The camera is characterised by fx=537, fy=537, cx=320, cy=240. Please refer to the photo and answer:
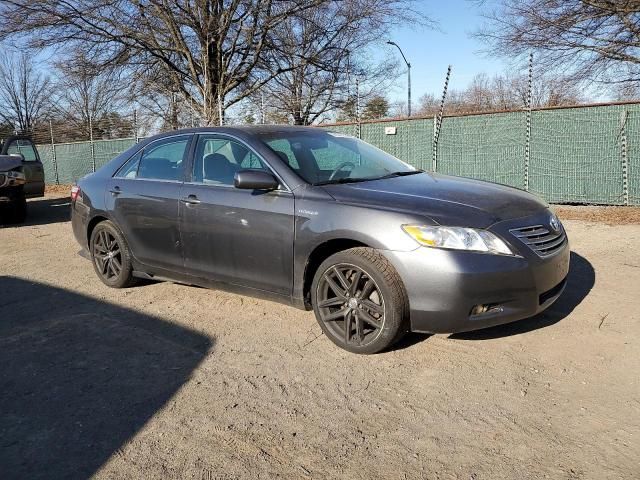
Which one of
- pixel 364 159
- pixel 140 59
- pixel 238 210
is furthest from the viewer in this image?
pixel 140 59

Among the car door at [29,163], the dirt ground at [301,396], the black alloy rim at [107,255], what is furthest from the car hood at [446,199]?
the car door at [29,163]

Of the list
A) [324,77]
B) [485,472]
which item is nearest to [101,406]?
A: [485,472]

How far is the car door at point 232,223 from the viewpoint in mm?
3955

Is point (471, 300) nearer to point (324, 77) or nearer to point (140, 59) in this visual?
point (140, 59)

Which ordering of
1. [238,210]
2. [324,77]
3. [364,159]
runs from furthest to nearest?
1. [324,77]
2. [364,159]
3. [238,210]

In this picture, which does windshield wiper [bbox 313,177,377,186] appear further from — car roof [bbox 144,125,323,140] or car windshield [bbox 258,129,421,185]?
car roof [bbox 144,125,323,140]

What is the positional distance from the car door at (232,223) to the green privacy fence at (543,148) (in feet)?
27.8

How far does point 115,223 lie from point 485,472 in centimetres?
416

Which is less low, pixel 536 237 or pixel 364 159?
pixel 364 159

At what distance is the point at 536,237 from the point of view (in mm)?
3570

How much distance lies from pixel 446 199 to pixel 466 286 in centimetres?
68

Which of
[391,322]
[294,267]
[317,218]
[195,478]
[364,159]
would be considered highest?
[364,159]

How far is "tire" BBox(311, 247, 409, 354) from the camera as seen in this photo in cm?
341

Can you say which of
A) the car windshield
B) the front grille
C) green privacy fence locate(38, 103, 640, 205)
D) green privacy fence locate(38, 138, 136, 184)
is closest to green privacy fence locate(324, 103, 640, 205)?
green privacy fence locate(38, 103, 640, 205)
